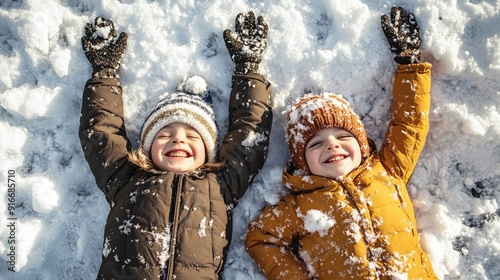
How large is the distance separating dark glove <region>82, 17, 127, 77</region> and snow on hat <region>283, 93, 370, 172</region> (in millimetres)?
1307

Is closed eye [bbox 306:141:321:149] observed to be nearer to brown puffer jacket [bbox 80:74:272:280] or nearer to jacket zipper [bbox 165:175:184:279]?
brown puffer jacket [bbox 80:74:272:280]

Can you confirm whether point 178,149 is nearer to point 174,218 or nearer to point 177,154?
point 177,154

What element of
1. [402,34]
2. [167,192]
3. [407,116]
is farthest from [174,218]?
[402,34]

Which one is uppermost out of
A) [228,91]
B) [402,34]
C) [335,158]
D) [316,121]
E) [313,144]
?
[402,34]

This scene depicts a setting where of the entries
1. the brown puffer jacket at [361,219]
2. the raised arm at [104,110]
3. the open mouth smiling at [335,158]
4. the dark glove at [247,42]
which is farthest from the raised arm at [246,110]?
the raised arm at [104,110]

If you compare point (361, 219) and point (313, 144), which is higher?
point (313, 144)

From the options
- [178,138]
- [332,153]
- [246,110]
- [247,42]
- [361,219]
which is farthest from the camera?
[247,42]

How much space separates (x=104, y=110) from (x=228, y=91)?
0.87m

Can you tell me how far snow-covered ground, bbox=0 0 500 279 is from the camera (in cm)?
274

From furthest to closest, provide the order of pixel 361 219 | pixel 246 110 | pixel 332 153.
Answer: pixel 246 110
pixel 332 153
pixel 361 219

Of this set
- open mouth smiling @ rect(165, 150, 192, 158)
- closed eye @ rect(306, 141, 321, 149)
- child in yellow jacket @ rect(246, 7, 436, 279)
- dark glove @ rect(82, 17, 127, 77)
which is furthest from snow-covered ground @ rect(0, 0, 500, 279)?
open mouth smiling @ rect(165, 150, 192, 158)

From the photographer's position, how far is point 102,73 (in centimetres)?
287

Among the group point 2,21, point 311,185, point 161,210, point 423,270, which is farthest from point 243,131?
point 2,21

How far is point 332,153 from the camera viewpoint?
8.25 feet
